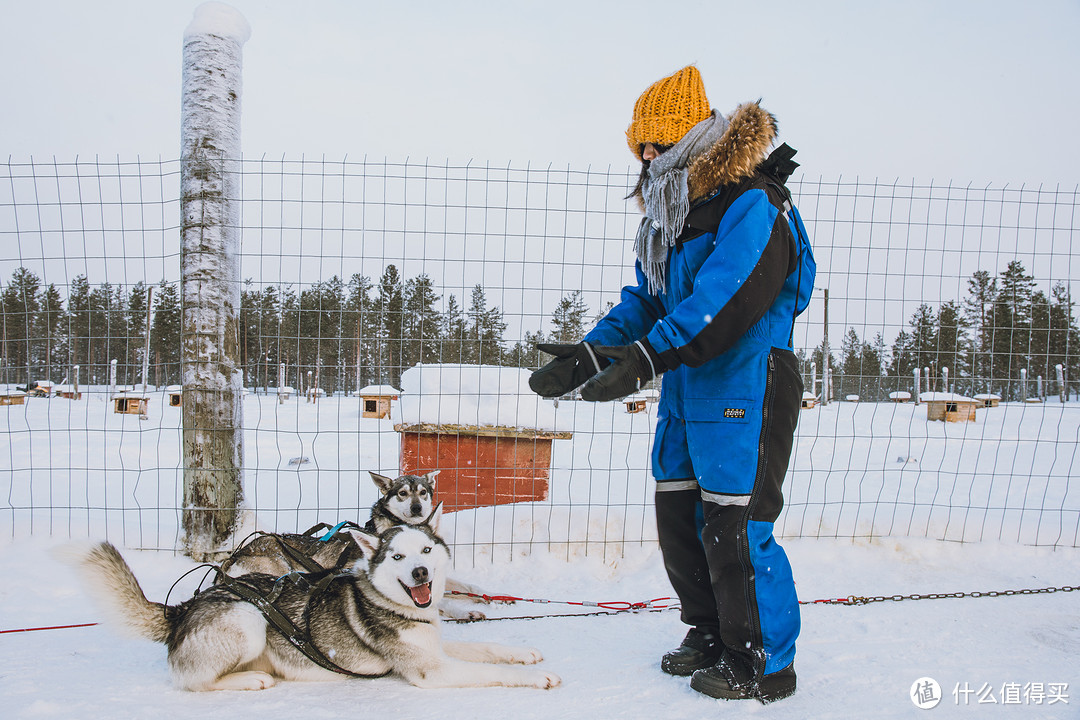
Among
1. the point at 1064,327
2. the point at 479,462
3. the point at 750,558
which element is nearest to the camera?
the point at 750,558

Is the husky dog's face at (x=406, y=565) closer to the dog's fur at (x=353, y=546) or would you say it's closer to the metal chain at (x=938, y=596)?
the dog's fur at (x=353, y=546)

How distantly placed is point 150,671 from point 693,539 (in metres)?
2.07

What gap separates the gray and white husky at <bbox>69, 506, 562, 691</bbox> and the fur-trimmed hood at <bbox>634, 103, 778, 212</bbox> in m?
1.66

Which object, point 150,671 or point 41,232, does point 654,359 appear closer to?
point 150,671

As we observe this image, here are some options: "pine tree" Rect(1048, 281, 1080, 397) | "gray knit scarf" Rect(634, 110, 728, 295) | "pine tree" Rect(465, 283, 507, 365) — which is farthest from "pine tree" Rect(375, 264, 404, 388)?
"pine tree" Rect(1048, 281, 1080, 397)

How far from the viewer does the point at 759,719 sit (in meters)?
1.91

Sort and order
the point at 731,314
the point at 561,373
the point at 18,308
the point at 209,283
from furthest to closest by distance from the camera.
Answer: the point at 18,308, the point at 209,283, the point at 561,373, the point at 731,314

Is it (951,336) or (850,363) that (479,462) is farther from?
(850,363)

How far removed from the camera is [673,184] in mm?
2254

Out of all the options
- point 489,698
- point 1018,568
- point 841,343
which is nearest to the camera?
point 489,698

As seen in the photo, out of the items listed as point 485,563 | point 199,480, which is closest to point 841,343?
point 485,563

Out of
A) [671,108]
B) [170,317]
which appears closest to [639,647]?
[671,108]

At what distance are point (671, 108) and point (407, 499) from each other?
2.46 meters

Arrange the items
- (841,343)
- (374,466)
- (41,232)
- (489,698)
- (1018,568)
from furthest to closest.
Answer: (374,466) < (841,343) < (41,232) < (1018,568) < (489,698)
